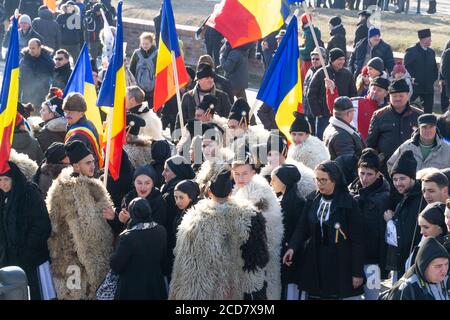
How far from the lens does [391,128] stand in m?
11.8

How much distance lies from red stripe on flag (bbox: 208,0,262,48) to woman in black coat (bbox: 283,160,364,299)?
361 centimetres

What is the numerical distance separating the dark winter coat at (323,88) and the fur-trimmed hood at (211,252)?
5.60m

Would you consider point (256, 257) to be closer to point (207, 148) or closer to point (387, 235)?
point (387, 235)

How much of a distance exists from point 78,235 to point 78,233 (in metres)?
0.02

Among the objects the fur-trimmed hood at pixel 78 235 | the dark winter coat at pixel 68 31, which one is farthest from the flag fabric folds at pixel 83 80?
the dark winter coat at pixel 68 31

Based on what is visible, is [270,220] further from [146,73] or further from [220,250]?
[146,73]

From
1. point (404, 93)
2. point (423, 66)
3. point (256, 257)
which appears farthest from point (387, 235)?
point (423, 66)

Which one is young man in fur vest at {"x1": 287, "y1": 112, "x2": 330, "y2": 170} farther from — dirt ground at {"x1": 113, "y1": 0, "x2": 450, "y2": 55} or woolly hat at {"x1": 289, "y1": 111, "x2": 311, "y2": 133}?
dirt ground at {"x1": 113, "y1": 0, "x2": 450, "y2": 55}

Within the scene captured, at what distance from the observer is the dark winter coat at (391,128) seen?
1181 centimetres

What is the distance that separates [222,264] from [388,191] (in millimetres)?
1799

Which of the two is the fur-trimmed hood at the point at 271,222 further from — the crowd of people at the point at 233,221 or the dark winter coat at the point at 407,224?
the dark winter coat at the point at 407,224

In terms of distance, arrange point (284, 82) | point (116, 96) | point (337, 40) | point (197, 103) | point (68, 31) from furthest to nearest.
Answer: point (68, 31) < point (337, 40) < point (197, 103) < point (284, 82) < point (116, 96)

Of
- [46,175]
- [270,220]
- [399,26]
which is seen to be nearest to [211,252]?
[270,220]

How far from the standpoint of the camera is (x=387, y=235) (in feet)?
30.5
